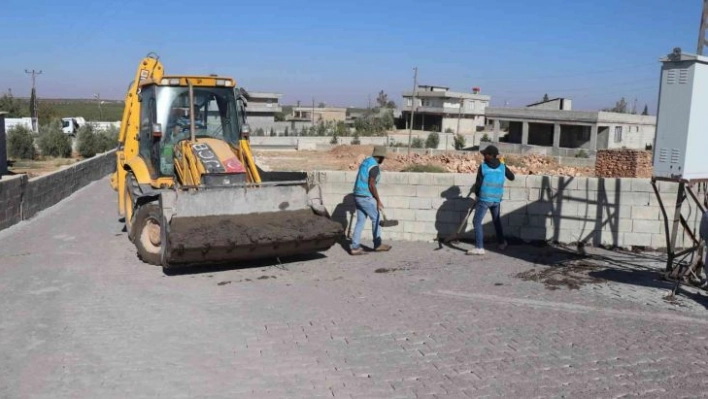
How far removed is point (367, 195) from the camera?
985cm

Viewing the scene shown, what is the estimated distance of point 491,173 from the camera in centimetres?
981

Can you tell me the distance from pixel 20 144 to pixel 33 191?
845 inches

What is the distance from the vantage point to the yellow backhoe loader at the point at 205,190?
330 inches

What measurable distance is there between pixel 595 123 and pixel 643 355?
50.9 metres

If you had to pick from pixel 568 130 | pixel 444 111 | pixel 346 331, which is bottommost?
pixel 346 331

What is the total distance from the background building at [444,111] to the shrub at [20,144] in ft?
180

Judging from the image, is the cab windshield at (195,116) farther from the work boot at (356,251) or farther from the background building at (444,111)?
the background building at (444,111)

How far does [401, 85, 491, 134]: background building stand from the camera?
83.8 metres

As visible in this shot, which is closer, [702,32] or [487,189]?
[702,32]

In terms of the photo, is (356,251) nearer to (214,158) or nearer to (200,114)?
(214,158)

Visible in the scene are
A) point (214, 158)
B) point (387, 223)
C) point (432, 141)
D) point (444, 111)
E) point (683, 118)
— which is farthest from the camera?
point (444, 111)

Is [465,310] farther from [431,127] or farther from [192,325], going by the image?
[431,127]

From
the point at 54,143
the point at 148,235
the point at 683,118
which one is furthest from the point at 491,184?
the point at 54,143

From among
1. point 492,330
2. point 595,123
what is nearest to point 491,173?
point 492,330
